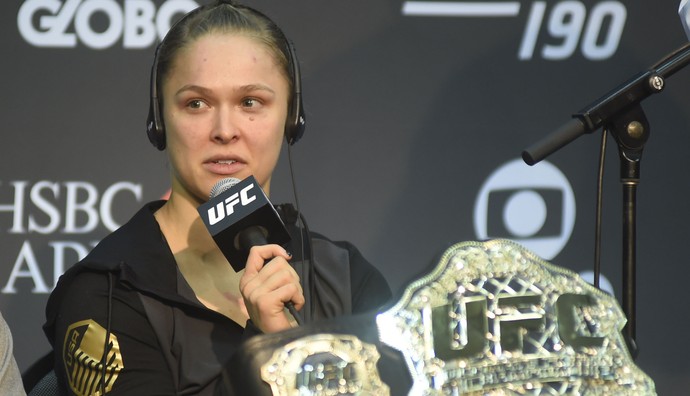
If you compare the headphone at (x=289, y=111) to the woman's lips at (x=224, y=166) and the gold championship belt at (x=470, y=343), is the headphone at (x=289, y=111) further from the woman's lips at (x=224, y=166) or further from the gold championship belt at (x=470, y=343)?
the gold championship belt at (x=470, y=343)

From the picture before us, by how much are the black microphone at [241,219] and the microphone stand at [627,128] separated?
372 millimetres

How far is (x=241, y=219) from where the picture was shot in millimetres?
1311

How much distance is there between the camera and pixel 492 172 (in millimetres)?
2498

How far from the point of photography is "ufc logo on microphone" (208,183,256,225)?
132cm

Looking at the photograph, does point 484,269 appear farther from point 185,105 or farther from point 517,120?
point 517,120

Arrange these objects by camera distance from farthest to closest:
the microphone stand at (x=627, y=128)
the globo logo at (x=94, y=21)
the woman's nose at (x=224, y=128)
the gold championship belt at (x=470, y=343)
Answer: the globo logo at (x=94, y=21)
the woman's nose at (x=224, y=128)
the microphone stand at (x=627, y=128)
the gold championship belt at (x=470, y=343)

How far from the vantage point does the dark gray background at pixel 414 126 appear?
241 cm

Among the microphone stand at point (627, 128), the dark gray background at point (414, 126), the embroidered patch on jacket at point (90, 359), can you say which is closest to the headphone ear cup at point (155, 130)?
the embroidered patch on jacket at point (90, 359)

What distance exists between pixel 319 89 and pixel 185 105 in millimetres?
839

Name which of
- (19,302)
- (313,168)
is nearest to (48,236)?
(19,302)

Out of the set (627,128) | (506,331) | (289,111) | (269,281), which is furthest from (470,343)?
(289,111)

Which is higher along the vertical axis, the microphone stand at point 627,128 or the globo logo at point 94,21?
the globo logo at point 94,21

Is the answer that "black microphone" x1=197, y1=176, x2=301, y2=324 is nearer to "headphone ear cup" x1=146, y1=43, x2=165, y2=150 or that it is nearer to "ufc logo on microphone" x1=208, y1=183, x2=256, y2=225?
"ufc logo on microphone" x1=208, y1=183, x2=256, y2=225

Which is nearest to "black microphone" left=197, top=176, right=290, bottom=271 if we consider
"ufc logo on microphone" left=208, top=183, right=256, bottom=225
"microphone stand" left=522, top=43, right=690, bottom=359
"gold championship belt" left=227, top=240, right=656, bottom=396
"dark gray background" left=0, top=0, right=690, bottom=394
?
"ufc logo on microphone" left=208, top=183, right=256, bottom=225
